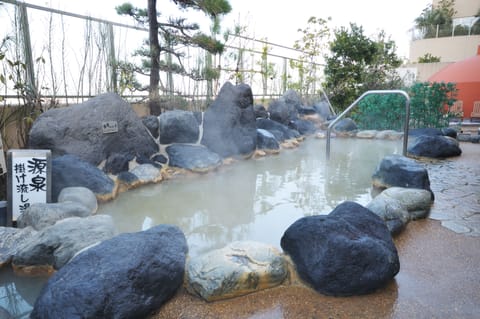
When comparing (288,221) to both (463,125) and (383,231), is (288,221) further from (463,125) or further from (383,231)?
(463,125)

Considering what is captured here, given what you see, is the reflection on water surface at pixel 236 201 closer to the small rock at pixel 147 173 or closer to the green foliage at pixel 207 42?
the small rock at pixel 147 173

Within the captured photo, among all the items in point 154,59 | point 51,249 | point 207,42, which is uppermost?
point 207,42

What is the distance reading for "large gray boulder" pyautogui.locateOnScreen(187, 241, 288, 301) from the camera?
189 centimetres

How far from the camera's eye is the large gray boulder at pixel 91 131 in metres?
4.04

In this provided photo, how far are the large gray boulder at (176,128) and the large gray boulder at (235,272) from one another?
11.9ft

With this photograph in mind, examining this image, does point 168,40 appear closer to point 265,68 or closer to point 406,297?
point 265,68

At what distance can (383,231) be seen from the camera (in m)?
2.29

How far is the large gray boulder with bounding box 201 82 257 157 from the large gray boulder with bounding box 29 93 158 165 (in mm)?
1249

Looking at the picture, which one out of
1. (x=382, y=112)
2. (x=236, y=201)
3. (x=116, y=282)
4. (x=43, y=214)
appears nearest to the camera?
(x=116, y=282)

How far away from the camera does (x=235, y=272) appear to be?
1.92m

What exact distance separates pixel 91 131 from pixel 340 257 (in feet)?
11.7

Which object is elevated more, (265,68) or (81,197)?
(265,68)

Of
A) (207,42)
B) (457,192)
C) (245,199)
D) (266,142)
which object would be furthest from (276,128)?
(457,192)

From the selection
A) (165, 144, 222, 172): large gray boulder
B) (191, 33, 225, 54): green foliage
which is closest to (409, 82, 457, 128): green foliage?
(191, 33, 225, 54): green foliage
